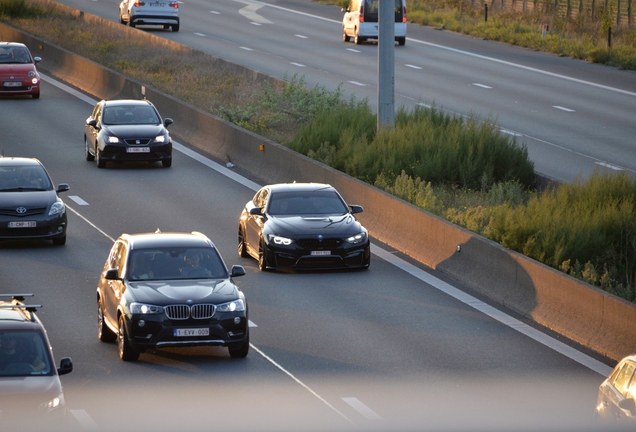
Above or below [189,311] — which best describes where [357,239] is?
below

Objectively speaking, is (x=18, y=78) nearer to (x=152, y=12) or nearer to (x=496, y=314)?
(x=152, y=12)

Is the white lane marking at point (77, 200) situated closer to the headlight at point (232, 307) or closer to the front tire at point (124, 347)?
the front tire at point (124, 347)

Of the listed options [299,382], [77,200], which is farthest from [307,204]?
[299,382]

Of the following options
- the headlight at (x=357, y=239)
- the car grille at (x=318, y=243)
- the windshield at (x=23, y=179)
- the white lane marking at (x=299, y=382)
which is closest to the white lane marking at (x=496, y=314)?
the headlight at (x=357, y=239)

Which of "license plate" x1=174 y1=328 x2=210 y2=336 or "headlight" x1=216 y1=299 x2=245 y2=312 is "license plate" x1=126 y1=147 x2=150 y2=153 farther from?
"license plate" x1=174 y1=328 x2=210 y2=336

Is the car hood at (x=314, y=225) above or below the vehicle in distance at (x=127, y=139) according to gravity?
above

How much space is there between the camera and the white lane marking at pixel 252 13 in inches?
2485

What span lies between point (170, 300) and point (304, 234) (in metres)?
5.52

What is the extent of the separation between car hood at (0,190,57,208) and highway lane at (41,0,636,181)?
32.5ft

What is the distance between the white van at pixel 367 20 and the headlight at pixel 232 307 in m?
38.5

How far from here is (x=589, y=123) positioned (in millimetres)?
35062

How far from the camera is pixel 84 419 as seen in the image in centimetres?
1180

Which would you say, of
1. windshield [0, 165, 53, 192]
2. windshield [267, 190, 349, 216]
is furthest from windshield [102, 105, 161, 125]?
windshield [267, 190, 349, 216]

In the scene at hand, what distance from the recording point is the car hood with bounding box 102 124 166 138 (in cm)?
2953
